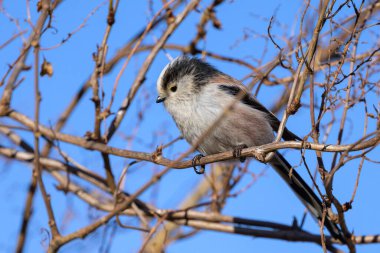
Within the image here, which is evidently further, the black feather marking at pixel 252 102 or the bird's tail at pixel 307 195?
the black feather marking at pixel 252 102

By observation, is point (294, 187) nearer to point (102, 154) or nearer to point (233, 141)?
point (233, 141)

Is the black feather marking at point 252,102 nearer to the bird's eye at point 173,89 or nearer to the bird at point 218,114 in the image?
the bird at point 218,114

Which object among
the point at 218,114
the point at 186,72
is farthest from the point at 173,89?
the point at 218,114

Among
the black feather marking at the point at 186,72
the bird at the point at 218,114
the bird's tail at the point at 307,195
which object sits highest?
the black feather marking at the point at 186,72

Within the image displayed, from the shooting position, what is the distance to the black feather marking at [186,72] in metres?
4.25

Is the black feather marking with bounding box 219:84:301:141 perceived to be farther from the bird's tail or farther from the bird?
the bird's tail

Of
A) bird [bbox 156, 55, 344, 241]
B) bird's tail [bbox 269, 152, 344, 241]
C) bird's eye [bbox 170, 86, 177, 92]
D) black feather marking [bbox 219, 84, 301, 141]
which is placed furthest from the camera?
bird's eye [bbox 170, 86, 177, 92]

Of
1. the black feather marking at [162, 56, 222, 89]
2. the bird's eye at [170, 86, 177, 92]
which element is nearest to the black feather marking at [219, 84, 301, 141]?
the black feather marking at [162, 56, 222, 89]

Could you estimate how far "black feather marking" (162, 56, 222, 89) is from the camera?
4.25 meters

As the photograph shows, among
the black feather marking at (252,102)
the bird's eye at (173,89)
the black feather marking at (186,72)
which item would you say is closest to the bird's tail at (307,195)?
the black feather marking at (252,102)

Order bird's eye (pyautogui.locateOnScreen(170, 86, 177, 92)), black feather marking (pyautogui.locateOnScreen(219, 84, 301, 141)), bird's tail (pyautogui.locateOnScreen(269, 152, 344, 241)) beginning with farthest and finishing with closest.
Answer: bird's eye (pyautogui.locateOnScreen(170, 86, 177, 92)), black feather marking (pyautogui.locateOnScreen(219, 84, 301, 141)), bird's tail (pyautogui.locateOnScreen(269, 152, 344, 241))

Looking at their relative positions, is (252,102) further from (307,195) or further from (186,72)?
(307,195)

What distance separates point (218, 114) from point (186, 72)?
590 mm

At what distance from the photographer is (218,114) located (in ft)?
12.6
